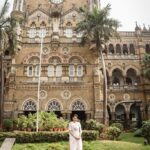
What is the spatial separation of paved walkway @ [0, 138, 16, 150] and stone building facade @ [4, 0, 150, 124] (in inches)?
508

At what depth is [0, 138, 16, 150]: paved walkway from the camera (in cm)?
1956

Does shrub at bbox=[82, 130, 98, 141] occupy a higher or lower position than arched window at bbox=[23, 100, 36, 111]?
lower

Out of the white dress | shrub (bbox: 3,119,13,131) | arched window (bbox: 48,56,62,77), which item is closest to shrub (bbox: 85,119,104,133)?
shrub (bbox: 3,119,13,131)

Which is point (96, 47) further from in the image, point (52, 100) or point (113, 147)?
point (113, 147)

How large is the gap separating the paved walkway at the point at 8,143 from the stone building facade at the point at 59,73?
12894 millimetres

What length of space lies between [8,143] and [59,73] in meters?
17.7

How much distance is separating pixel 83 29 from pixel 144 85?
15.9 m

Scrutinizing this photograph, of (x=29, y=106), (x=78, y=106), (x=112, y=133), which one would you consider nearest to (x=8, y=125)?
→ (x=29, y=106)

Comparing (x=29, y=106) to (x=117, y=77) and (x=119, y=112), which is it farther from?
(x=117, y=77)

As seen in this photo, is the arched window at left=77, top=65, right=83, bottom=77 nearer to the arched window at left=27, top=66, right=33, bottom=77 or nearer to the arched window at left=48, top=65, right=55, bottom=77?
the arched window at left=48, top=65, right=55, bottom=77

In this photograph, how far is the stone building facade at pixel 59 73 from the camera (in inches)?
1404

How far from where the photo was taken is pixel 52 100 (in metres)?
35.8

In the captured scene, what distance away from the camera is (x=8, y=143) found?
21.0 m

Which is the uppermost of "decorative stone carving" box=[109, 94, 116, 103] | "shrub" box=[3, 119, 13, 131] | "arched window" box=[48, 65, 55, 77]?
"arched window" box=[48, 65, 55, 77]
